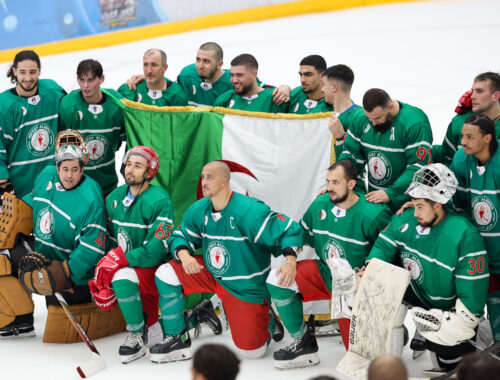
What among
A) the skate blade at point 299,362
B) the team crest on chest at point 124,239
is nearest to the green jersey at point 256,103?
the team crest on chest at point 124,239

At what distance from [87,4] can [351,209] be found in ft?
27.2

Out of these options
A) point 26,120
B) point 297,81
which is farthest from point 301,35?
point 26,120

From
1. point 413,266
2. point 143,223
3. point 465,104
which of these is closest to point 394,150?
point 465,104

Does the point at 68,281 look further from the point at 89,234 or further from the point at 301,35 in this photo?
the point at 301,35

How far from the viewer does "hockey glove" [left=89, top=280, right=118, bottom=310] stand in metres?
4.54

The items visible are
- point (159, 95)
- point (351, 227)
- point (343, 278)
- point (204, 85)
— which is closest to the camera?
point (343, 278)

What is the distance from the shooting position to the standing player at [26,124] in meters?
5.14

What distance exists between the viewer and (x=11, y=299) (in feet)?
16.0

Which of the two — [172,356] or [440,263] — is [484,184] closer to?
[440,263]

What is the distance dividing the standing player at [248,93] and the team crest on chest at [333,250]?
1.32 meters

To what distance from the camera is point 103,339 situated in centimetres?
486

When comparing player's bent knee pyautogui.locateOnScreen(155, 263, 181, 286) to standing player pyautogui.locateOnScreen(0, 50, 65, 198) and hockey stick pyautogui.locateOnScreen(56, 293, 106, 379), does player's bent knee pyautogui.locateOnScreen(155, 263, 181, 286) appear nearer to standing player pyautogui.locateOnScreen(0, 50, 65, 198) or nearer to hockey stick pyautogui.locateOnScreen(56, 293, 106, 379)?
hockey stick pyautogui.locateOnScreen(56, 293, 106, 379)

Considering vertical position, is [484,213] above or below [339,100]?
below

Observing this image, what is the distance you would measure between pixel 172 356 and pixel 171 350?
0.11 feet
